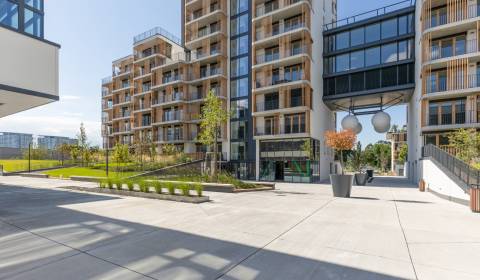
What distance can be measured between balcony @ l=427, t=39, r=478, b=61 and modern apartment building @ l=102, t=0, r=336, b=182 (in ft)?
37.1

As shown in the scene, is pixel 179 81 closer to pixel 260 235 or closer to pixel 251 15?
pixel 251 15

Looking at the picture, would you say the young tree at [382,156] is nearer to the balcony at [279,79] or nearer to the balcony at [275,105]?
the balcony at [275,105]

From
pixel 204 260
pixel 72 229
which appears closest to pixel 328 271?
pixel 204 260

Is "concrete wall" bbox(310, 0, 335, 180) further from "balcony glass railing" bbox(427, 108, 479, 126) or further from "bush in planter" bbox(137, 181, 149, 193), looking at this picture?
"bush in planter" bbox(137, 181, 149, 193)

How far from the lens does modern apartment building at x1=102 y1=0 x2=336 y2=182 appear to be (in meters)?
29.2

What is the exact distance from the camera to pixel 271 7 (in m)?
32.5

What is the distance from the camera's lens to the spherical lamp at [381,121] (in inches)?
1137

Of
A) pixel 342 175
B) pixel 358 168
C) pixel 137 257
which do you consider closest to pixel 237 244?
pixel 137 257

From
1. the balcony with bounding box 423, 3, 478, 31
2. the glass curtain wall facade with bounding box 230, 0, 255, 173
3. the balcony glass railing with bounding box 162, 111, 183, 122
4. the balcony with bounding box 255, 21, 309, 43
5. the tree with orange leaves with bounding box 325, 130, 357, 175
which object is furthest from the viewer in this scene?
the balcony glass railing with bounding box 162, 111, 183, 122

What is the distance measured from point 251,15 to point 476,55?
81.0ft

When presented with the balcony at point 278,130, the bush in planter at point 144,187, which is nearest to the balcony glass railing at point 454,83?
the balcony at point 278,130

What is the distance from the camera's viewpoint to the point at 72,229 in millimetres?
6996

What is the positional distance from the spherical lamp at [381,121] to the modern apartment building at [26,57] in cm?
2988

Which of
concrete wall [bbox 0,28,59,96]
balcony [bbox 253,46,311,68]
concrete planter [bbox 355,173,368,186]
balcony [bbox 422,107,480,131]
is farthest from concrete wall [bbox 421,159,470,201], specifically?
concrete wall [bbox 0,28,59,96]
